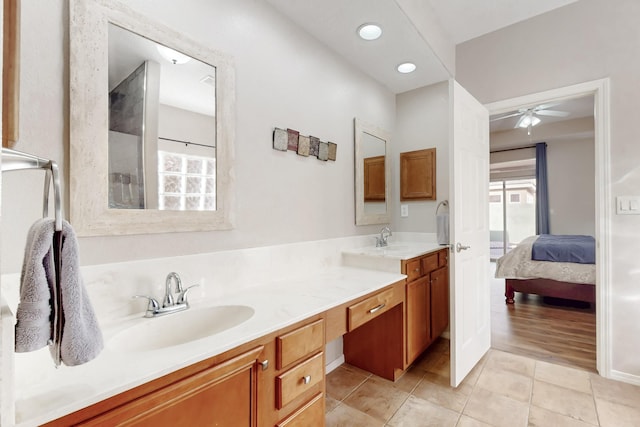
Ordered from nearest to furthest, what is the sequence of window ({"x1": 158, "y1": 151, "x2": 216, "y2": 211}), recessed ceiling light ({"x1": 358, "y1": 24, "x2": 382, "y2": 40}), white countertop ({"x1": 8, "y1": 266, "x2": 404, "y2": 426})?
white countertop ({"x1": 8, "y1": 266, "x2": 404, "y2": 426}) < window ({"x1": 158, "y1": 151, "x2": 216, "y2": 211}) < recessed ceiling light ({"x1": 358, "y1": 24, "x2": 382, "y2": 40})

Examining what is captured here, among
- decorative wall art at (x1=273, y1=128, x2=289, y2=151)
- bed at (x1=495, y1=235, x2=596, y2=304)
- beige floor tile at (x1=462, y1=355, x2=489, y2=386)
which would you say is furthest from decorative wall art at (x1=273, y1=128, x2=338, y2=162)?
bed at (x1=495, y1=235, x2=596, y2=304)

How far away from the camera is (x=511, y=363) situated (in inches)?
92.0

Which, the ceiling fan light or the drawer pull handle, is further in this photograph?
the ceiling fan light

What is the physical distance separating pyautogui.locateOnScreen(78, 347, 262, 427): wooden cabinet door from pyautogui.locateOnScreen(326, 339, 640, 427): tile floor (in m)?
0.95

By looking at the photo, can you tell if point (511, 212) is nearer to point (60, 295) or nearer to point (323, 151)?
point (323, 151)

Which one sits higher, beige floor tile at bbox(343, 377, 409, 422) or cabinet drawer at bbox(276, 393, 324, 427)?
cabinet drawer at bbox(276, 393, 324, 427)

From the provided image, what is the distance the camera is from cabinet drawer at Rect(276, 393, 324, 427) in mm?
1178

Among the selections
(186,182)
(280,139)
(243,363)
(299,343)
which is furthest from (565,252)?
(186,182)

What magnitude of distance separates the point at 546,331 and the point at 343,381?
7.18 feet

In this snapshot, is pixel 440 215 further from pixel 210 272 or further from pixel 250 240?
pixel 210 272

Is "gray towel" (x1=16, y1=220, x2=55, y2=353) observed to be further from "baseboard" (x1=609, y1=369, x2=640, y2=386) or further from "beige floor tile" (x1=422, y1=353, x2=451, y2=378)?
"baseboard" (x1=609, y1=369, x2=640, y2=386)

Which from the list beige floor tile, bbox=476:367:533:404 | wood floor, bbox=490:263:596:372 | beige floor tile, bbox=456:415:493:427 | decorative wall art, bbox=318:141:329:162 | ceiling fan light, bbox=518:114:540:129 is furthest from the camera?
ceiling fan light, bbox=518:114:540:129

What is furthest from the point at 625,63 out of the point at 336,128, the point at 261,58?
the point at 261,58

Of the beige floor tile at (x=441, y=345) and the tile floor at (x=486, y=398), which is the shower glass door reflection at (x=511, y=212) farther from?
the tile floor at (x=486, y=398)
